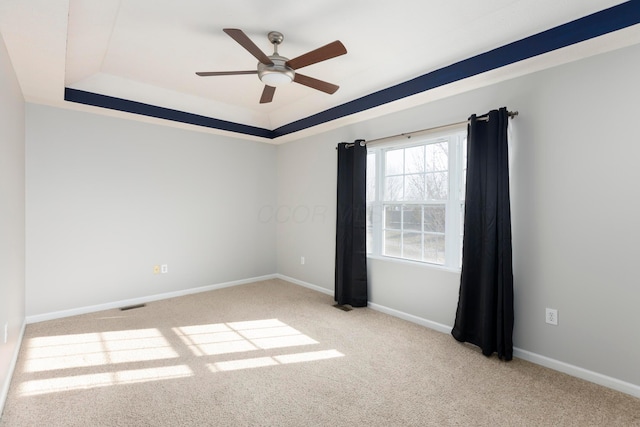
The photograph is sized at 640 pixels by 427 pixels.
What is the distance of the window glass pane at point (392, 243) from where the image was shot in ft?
12.0

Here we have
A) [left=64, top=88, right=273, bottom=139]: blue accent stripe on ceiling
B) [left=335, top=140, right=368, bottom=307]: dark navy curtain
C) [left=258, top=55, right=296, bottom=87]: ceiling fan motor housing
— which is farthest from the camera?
[left=335, top=140, right=368, bottom=307]: dark navy curtain

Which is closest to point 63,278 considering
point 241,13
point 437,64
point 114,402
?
point 114,402

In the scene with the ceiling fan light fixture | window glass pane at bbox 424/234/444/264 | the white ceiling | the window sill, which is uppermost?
the white ceiling

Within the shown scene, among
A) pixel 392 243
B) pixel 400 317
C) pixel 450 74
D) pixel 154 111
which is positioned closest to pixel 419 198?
pixel 392 243

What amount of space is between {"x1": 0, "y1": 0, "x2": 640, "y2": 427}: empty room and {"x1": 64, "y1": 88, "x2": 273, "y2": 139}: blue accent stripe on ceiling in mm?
22

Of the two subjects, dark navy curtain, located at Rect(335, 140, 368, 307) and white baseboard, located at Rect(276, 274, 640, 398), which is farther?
dark navy curtain, located at Rect(335, 140, 368, 307)

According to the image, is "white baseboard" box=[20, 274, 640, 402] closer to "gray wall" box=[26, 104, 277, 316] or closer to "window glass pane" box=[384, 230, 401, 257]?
"gray wall" box=[26, 104, 277, 316]

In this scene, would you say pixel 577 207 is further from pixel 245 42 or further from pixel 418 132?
pixel 245 42

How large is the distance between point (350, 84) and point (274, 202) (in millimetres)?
2478

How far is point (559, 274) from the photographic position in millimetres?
2422

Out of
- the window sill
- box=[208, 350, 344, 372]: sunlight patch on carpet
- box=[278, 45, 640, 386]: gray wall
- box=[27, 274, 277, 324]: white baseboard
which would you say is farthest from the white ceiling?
box=[208, 350, 344, 372]: sunlight patch on carpet

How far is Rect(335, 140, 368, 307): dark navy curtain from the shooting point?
3.82 meters

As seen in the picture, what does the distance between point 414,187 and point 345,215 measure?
93cm

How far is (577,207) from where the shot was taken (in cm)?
233
